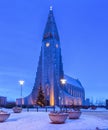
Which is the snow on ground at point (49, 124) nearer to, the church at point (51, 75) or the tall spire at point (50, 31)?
the church at point (51, 75)

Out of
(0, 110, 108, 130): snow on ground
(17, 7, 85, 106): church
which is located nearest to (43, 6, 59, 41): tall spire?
(17, 7, 85, 106): church

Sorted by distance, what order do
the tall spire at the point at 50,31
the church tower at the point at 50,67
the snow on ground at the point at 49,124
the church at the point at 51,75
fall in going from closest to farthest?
1. the snow on ground at the point at 49,124
2. the church at the point at 51,75
3. the church tower at the point at 50,67
4. the tall spire at the point at 50,31

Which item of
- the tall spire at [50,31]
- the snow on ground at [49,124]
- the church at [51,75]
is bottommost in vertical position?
the snow on ground at [49,124]

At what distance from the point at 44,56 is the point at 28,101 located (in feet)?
63.3

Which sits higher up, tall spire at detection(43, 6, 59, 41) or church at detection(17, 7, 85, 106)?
tall spire at detection(43, 6, 59, 41)

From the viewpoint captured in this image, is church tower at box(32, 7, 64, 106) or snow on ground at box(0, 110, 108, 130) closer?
snow on ground at box(0, 110, 108, 130)

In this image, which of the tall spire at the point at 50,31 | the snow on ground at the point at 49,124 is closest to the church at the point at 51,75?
the tall spire at the point at 50,31

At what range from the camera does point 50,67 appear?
10856 cm

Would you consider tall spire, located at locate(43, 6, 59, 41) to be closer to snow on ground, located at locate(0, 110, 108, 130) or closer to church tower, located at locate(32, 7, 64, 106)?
church tower, located at locate(32, 7, 64, 106)

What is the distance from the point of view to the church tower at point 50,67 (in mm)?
105250

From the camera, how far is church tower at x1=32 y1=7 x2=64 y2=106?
105 metres

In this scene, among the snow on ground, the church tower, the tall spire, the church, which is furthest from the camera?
the tall spire

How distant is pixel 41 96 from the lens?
284 feet

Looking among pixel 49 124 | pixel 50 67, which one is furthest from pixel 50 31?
pixel 49 124
